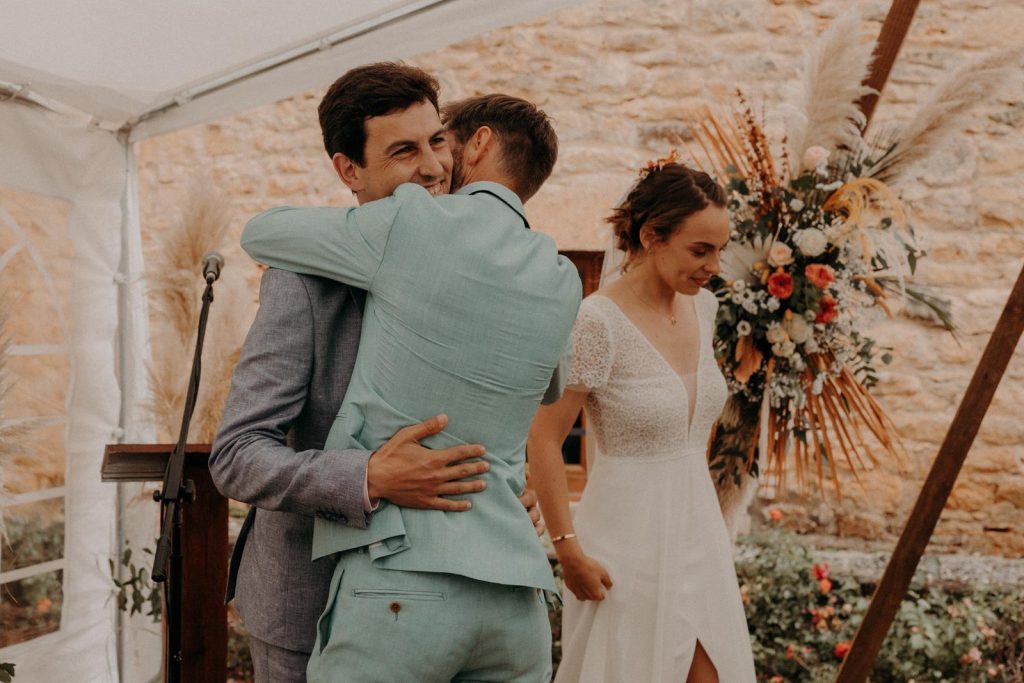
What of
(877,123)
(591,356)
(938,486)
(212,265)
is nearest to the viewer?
(212,265)

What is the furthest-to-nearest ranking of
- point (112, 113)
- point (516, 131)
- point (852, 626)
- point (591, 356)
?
point (852, 626), point (112, 113), point (591, 356), point (516, 131)

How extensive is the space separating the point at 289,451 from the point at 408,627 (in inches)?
12.9

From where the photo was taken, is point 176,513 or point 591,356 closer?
point 176,513

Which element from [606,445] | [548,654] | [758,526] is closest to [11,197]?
[606,445]

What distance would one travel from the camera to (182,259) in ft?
13.5

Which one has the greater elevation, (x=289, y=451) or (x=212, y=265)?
(x=212, y=265)

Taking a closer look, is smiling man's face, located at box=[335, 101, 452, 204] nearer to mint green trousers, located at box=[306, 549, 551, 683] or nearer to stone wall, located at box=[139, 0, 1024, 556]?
mint green trousers, located at box=[306, 549, 551, 683]

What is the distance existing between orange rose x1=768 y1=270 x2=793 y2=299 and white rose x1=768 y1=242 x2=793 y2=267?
41 mm

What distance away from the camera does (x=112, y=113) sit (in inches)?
139

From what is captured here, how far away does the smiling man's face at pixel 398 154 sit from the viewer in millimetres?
1736

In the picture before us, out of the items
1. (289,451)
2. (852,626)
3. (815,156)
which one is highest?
(815,156)

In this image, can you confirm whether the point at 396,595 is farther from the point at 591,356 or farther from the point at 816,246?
the point at 816,246

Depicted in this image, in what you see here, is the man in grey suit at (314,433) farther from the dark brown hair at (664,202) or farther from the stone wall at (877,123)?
the stone wall at (877,123)

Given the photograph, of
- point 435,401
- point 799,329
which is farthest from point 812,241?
point 435,401
